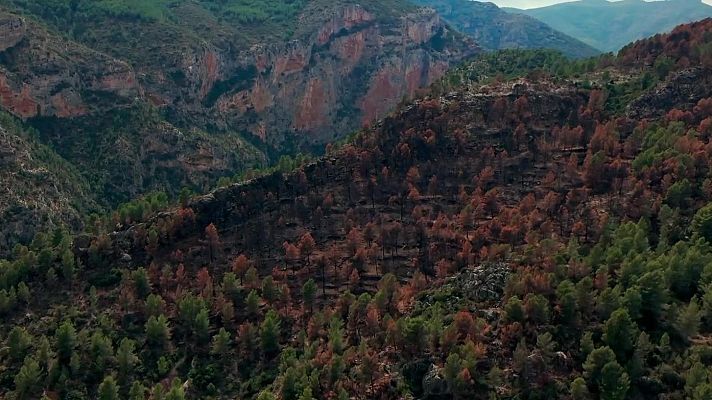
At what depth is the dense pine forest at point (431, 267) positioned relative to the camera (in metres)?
86.8

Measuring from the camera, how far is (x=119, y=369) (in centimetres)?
10200

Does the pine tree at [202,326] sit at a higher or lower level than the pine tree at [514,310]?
lower

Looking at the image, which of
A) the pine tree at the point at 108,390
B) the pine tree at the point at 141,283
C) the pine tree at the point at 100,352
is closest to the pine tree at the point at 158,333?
the pine tree at the point at 100,352

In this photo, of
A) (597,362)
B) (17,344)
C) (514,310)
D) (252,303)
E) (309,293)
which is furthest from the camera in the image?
(309,293)

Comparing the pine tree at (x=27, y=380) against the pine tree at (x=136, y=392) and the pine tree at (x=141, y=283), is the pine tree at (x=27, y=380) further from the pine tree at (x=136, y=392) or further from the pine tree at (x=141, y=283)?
the pine tree at (x=141, y=283)

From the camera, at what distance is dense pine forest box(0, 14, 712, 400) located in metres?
86.8

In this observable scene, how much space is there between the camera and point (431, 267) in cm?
12281

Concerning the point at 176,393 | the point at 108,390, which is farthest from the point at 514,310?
the point at 108,390

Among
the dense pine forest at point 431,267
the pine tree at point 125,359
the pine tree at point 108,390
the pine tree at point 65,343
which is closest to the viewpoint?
the dense pine forest at point 431,267

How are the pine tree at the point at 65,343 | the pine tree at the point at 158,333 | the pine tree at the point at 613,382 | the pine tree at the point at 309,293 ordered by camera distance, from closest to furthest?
the pine tree at the point at 613,382 → the pine tree at the point at 65,343 → the pine tree at the point at 158,333 → the pine tree at the point at 309,293

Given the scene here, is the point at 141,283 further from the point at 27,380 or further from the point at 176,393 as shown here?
the point at 176,393

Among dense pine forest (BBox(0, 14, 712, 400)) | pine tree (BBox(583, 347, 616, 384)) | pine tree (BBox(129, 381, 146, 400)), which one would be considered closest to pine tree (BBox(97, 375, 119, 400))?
dense pine forest (BBox(0, 14, 712, 400))

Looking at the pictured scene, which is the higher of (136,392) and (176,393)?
(176,393)

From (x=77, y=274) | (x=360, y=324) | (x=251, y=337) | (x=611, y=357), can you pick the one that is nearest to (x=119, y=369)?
(x=251, y=337)
